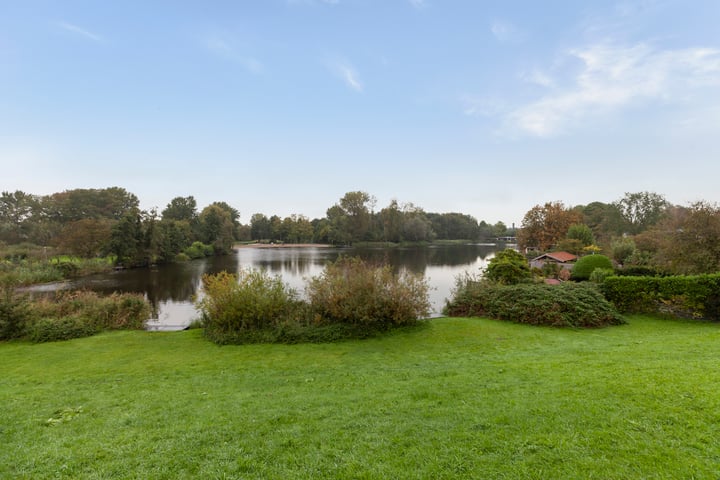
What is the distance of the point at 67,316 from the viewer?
9.52 metres

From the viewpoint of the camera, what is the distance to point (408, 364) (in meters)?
5.82

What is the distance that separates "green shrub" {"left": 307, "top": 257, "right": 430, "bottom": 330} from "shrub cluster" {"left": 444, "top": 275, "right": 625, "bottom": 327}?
108 inches

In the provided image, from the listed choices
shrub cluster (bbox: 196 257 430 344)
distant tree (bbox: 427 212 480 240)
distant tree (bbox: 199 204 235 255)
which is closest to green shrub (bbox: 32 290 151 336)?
shrub cluster (bbox: 196 257 430 344)

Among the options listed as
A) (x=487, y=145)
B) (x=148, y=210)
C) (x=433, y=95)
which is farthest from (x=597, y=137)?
(x=148, y=210)

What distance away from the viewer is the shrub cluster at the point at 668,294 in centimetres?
909

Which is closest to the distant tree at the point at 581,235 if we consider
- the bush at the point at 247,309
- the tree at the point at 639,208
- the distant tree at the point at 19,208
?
the tree at the point at 639,208

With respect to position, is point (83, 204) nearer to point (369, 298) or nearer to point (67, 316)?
point (67, 316)

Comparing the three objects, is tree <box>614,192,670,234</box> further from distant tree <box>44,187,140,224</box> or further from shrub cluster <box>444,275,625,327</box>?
distant tree <box>44,187,140,224</box>

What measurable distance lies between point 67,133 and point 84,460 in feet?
70.9

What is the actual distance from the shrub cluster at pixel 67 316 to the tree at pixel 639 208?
177 ft

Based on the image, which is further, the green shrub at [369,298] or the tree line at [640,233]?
the tree line at [640,233]

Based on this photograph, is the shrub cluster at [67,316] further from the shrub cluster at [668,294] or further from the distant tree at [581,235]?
the distant tree at [581,235]

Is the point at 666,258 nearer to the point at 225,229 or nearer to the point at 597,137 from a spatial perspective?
the point at 597,137

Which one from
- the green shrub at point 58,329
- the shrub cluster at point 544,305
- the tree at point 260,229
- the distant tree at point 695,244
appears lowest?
the green shrub at point 58,329
